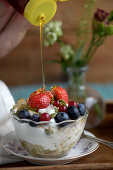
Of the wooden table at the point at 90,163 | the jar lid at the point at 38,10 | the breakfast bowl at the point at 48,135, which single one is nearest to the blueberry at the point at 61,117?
the breakfast bowl at the point at 48,135

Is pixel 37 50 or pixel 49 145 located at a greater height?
pixel 49 145

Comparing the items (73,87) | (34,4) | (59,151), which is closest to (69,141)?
(59,151)

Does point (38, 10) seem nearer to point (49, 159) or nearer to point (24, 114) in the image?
point (24, 114)

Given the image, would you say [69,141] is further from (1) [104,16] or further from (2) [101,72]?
(2) [101,72]

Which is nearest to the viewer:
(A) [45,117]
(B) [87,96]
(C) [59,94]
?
(A) [45,117]

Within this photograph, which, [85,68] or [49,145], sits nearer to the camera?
[49,145]

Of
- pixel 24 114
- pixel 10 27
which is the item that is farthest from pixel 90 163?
pixel 10 27

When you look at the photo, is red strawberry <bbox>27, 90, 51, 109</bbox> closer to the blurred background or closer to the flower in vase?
the flower in vase

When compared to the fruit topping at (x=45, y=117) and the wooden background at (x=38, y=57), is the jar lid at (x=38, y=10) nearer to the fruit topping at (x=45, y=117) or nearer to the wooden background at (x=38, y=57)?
the fruit topping at (x=45, y=117)
